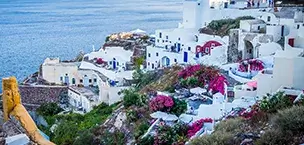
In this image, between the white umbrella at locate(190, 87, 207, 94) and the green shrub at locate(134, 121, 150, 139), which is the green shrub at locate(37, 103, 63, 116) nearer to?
the white umbrella at locate(190, 87, 207, 94)

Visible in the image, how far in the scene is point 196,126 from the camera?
13.1 meters

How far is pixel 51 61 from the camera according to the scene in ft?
100

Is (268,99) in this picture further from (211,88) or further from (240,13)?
(240,13)

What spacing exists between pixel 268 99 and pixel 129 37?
25750 millimetres

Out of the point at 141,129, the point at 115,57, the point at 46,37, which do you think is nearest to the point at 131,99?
the point at 141,129

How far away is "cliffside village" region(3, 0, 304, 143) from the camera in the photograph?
13.9 meters

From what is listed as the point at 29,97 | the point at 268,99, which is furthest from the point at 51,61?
the point at 268,99

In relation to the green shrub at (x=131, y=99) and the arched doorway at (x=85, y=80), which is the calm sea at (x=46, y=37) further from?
the green shrub at (x=131, y=99)

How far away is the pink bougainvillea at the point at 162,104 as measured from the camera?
15508mm

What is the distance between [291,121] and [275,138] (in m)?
0.52

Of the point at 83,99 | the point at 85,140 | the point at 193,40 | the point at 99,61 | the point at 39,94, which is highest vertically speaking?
the point at 193,40

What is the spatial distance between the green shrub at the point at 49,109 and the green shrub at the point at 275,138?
1817 centimetres

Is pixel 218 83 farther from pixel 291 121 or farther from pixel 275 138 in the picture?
pixel 275 138

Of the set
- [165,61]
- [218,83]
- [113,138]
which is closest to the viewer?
[113,138]
